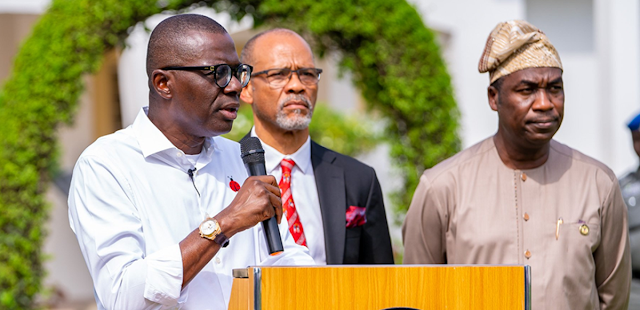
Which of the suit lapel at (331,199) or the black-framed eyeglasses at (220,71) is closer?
the black-framed eyeglasses at (220,71)

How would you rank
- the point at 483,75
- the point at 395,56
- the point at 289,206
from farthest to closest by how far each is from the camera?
the point at 483,75
the point at 395,56
the point at 289,206

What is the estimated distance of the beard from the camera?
147 inches

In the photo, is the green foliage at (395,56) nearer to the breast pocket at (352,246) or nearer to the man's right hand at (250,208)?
the breast pocket at (352,246)

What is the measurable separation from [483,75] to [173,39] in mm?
7597

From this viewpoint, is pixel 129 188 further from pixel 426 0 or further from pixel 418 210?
pixel 426 0

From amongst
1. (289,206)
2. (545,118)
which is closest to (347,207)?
(289,206)

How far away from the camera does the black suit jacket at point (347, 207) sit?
144 inches

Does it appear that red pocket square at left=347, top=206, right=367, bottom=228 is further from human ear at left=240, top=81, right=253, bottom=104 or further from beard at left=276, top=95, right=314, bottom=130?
human ear at left=240, top=81, right=253, bottom=104

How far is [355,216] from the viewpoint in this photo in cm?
381

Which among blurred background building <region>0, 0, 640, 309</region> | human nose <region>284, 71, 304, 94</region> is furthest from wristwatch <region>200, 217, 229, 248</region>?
blurred background building <region>0, 0, 640, 309</region>

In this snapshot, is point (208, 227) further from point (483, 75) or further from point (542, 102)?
point (483, 75)

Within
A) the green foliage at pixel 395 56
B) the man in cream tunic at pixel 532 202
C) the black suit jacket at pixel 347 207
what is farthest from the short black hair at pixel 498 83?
the green foliage at pixel 395 56

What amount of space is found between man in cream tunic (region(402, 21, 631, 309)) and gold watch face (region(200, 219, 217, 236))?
1.49m

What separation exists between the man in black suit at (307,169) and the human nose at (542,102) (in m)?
1.03
